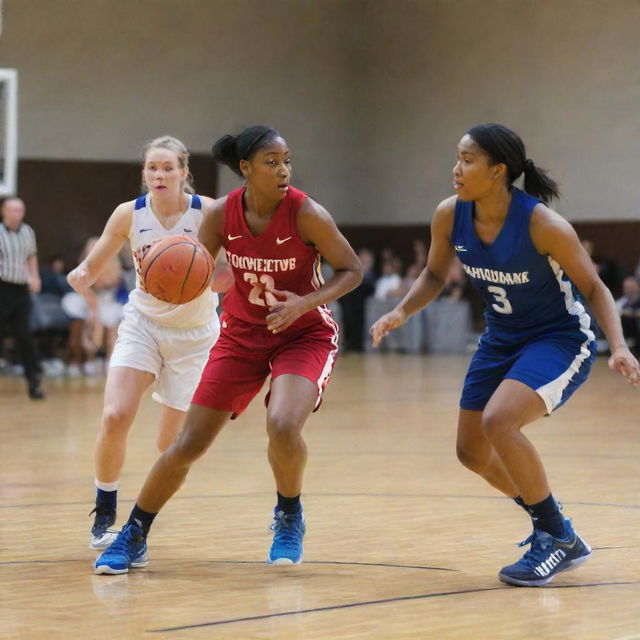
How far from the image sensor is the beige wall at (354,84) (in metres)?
18.8

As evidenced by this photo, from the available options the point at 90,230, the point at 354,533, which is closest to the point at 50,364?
the point at 90,230

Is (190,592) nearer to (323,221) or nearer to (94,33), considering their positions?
(323,221)

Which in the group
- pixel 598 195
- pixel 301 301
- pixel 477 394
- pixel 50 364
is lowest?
pixel 50 364

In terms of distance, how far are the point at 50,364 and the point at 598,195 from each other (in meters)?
8.88

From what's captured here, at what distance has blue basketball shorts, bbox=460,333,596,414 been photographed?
14.5 feet

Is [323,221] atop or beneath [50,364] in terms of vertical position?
atop

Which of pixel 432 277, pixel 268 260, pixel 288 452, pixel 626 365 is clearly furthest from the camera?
pixel 432 277

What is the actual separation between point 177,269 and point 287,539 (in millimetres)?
1146

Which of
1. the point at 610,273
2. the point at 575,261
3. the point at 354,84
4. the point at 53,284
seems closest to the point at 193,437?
the point at 575,261

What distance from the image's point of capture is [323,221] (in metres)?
4.64

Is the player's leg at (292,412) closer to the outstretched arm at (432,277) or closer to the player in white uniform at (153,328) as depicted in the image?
the outstretched arm at (432,277)

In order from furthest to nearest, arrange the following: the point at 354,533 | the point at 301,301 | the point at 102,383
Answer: the point at 102,383
the point at 354,533
the point at 301,301

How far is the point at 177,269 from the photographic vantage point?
4.68m

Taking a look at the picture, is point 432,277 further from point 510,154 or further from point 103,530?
point 103,530
